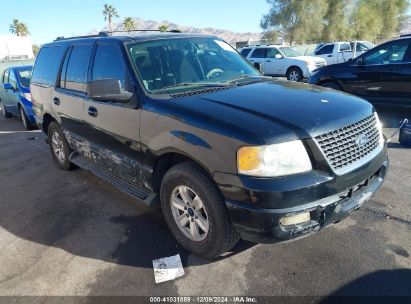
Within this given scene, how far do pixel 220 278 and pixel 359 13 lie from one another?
5158 centimetres

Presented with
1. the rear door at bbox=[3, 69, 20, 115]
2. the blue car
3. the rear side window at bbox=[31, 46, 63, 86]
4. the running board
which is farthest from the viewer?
the rear door at bbox=[3, 69, 20, 115]

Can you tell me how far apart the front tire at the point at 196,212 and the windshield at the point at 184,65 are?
3.03ft

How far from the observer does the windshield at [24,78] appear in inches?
367

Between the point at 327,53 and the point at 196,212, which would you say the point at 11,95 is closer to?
the point at 196,212

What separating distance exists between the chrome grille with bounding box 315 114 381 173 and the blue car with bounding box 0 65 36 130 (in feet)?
26.2

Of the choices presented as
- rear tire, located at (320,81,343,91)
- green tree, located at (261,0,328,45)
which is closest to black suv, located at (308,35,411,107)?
rear tire, located at (320,81,343,91)

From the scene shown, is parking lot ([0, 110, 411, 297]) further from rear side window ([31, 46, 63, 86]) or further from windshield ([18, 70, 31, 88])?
windshield ([18, 70, 31, 88])

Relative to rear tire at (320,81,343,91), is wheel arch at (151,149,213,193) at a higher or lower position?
higher

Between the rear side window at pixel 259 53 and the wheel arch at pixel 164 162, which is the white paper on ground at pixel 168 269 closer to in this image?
the wheel arch at pixel 164 162

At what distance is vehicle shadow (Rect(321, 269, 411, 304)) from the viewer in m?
2.63

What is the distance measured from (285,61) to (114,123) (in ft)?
46.0

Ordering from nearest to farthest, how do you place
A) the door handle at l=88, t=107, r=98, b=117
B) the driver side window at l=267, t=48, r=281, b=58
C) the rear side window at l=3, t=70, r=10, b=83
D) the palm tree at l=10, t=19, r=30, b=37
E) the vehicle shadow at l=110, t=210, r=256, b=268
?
the vehicle shadow at l=110, t=210, r=256, b=268 < the door handle at l=88, t=107, r=98, b=117 < the rear side window at l=3, t=70, r=10, b=83 < the driver side window at l=267, t=48, r=281, b=58 < the palm tree at l=10, t=19, r=30, b=37

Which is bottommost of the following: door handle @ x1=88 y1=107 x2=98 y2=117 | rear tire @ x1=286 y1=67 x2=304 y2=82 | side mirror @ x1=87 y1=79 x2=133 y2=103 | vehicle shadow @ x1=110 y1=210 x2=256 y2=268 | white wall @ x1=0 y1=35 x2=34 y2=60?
white wall @ x1=0 y1=35 x2=34 y2=60

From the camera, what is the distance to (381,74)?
24.6 feet
